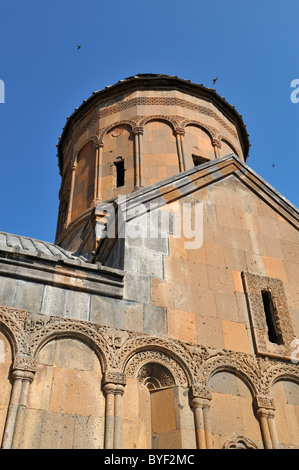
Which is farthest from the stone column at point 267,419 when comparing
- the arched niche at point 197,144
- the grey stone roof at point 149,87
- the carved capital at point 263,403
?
the grey stone roof at point 149,87

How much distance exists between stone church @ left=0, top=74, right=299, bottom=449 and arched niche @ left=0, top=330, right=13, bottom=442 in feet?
0.05

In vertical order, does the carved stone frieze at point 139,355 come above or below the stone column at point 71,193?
below

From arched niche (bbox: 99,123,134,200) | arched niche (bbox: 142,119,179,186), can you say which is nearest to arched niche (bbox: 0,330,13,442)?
arched niche (bbox: 99,123,134,200)

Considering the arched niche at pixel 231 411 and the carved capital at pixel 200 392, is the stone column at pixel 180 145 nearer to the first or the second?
the arched niche at pixel 231 411

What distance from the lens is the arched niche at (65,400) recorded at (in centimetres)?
511

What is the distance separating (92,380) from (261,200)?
5059mm

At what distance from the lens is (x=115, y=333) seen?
6.13 m

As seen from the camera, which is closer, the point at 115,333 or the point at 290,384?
the point at 115,333

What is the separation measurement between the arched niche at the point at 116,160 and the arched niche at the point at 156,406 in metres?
6.80

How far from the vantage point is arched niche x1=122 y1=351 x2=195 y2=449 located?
219 inches

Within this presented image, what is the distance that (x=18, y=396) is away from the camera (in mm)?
5180

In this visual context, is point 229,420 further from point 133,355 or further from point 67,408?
point 67,408

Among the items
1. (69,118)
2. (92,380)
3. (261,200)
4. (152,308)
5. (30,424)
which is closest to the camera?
(30,424)
